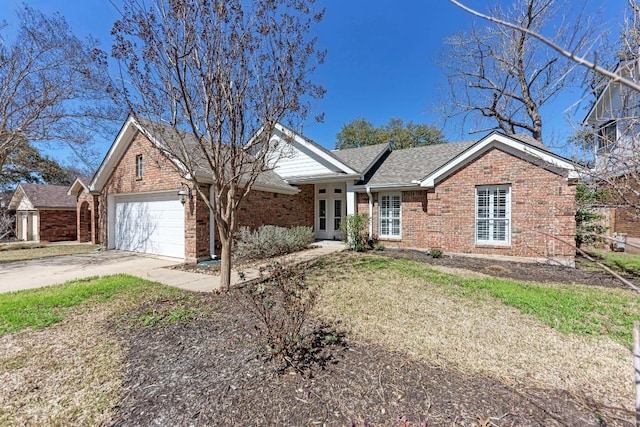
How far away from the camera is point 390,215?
11594mm

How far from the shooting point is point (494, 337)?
3.95 metres

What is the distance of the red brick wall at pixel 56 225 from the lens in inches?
709

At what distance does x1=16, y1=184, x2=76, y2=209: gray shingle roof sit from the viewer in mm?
18094

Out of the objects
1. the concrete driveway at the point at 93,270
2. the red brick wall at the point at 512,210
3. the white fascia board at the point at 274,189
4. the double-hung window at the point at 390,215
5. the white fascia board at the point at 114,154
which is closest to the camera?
the concrete driveway at the point at 93,270

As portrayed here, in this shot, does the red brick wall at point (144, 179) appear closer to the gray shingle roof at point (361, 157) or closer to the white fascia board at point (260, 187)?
the white fascia board at point (260, 187)

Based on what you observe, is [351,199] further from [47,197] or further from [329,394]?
[47,197]

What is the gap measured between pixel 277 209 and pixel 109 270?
20.2 feet

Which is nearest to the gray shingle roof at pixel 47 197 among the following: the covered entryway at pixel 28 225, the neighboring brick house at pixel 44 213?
the neighboring brick house at pixel 44 213

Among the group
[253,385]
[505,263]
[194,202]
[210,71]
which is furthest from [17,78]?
[505,263]

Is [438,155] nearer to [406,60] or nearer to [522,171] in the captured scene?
[522,171]

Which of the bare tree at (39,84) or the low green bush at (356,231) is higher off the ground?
the bare tree at (39,84)

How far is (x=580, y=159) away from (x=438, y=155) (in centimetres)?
708

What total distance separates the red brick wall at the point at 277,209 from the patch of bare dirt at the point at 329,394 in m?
7.47

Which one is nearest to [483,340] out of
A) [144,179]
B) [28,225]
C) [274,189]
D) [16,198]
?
[274,189]
